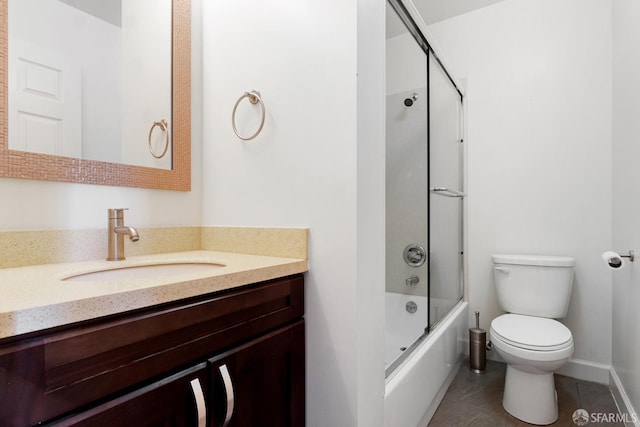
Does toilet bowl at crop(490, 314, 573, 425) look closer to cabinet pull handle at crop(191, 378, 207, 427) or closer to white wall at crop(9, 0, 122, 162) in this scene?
cabinet pull handle at crop(191, 378, 207, 427)

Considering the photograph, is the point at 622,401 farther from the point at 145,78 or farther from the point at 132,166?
the point at 145,78

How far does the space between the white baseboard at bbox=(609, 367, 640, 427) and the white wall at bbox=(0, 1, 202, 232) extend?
82.0 inches

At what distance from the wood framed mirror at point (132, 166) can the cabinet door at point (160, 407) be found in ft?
2.31

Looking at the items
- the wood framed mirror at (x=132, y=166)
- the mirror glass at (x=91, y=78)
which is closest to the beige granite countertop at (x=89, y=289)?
the wood framed mirror at (x=132, y=166)

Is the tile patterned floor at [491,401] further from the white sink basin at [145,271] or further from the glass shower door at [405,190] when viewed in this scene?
the white sink basin at [145,271]

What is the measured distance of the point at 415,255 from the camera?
5.85ft

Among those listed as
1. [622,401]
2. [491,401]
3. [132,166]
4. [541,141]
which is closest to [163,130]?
[132,166]

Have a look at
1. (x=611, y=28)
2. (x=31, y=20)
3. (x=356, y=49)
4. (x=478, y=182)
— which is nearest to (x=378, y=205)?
(x=356, y=49)

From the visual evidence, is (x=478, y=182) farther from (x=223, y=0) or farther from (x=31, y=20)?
(x=31, y=20)

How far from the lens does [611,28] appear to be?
6.26ft

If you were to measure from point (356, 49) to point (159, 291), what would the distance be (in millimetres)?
806

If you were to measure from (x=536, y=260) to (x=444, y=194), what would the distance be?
2.10 ft

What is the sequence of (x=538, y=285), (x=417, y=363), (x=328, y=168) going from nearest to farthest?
(x=328, y=168) → (x=417, y=363) → (x=538, y=285)

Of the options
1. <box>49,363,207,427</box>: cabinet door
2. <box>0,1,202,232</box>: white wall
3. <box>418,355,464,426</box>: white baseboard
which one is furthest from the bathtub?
<box>0,1,202,232</box>: white wall
